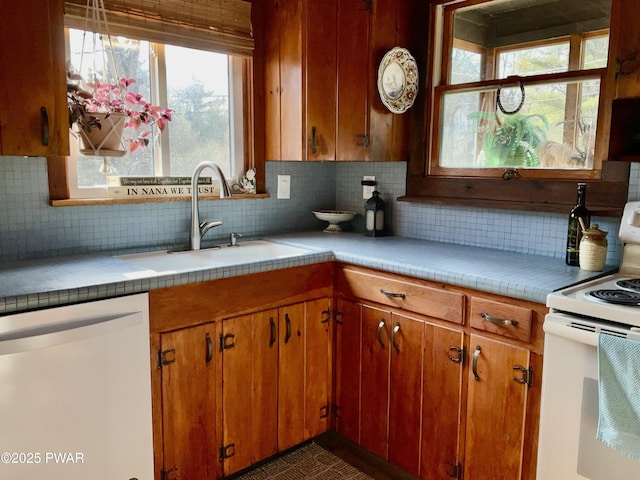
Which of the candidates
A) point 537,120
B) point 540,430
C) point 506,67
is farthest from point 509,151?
point 540,430

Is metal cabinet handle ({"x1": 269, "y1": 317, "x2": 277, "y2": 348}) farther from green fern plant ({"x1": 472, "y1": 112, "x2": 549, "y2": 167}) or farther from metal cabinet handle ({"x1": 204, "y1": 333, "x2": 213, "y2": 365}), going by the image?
green fern plant ({"x1": 472, "y1": 112, "x2": 549, "y2": 167})

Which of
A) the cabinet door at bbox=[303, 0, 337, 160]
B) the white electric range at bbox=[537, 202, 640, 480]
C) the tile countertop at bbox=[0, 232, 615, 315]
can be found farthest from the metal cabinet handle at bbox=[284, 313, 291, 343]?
the white electric range at bbox=[537, 202, 640, 480]

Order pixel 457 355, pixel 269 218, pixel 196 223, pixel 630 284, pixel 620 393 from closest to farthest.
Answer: pixel 620 393 < pixel 630 284 < pixel 457 355 < pixel 196 223 < pixel 269 218

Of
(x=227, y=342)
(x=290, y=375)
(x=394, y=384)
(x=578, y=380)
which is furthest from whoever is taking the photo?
(x=290, y=375)

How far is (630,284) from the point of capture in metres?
1.73

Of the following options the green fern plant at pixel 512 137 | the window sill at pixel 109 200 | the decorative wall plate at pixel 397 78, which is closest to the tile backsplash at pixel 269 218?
the window sill at pixel 109 200

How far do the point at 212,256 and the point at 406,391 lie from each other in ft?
3.32

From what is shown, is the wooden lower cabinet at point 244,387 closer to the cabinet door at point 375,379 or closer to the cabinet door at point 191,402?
the cabinet door at point 191,402

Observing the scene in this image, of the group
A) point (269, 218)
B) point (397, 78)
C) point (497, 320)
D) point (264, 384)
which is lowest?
point (264, 384)

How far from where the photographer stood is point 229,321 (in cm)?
205

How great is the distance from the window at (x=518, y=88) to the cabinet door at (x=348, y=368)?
89 cm

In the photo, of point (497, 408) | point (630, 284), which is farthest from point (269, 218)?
point (630, 284)

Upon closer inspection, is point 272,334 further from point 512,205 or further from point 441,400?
point 512,205

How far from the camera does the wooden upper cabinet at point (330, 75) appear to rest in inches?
97.0
